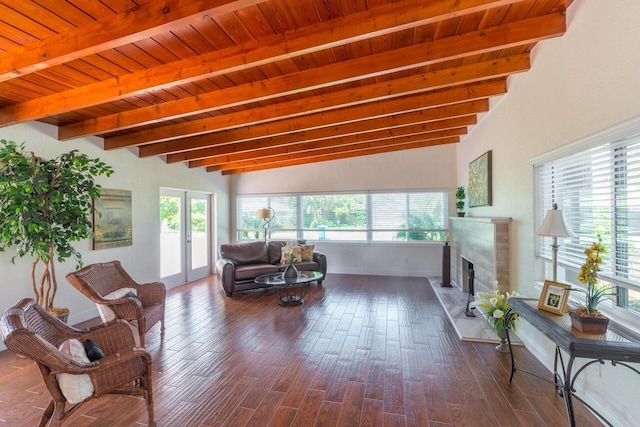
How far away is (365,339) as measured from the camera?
332cm

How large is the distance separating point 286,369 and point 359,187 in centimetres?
464

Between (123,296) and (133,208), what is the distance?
216cm

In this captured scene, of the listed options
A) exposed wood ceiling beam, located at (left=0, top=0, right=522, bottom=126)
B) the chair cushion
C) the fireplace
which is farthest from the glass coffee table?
exposed wood ceiling beam, located at (left=0, top=0, right=522, bottom=126)

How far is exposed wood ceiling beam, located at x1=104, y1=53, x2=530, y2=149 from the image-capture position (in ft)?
10.00

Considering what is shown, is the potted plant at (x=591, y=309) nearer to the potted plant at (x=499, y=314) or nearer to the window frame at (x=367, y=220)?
the potted plant at (x=499, y=314)

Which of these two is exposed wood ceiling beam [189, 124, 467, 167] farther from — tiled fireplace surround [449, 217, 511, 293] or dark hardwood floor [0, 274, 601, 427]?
dark hardwood floor [0, 274, 601, 427]

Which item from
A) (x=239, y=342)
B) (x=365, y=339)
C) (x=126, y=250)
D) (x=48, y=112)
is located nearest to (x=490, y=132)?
(x=365, y=339)

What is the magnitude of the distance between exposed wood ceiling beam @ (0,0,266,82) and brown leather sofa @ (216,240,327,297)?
357cm

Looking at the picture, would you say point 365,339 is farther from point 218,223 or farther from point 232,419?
point 218,223

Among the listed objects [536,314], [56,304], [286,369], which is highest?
[536,314]

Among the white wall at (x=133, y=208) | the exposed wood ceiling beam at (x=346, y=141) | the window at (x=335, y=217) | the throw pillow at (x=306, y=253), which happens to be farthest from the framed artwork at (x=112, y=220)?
the window at (x=335, y=217)

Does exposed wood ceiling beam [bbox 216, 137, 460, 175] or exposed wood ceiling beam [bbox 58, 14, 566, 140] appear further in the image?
exposed wood ceiling beam [bbox 216, 137, 460, 175]

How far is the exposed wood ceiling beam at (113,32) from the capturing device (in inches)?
68.1

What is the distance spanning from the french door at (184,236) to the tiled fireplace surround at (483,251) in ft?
17.3
